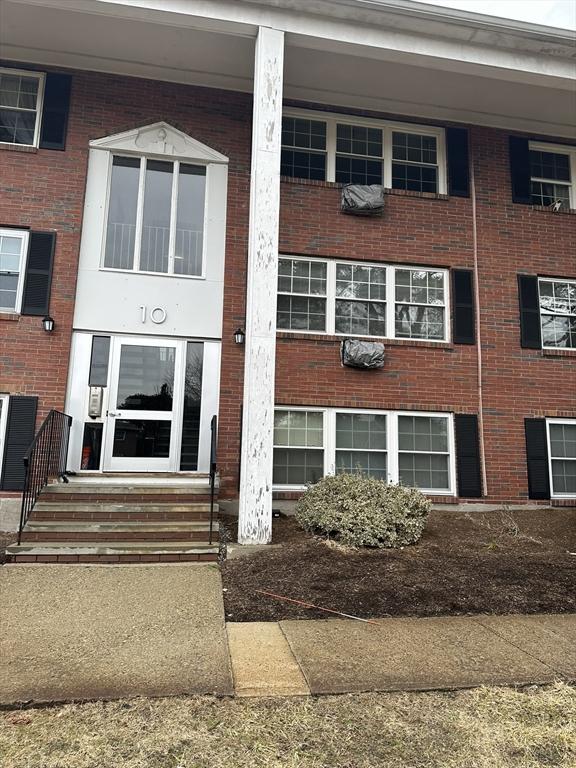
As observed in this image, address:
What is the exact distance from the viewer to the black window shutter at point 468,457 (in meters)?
8.93

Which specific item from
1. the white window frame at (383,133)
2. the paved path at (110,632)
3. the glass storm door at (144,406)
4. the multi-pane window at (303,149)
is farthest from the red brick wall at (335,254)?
the paved path at (110,632)

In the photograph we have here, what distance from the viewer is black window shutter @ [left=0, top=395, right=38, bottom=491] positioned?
7742mm

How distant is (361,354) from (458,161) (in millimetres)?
4314

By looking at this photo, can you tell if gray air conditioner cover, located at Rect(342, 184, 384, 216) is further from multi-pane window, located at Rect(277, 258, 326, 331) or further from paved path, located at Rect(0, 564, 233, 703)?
paved path, located at Rect(0, 564, 233, 703)

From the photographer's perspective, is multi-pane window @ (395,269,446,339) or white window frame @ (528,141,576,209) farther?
white window frame @ (528,141,576,209)

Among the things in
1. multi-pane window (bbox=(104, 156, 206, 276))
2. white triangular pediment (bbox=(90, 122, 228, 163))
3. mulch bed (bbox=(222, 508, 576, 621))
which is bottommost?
mulch bed (bbox=(222, 508, 576, 621))

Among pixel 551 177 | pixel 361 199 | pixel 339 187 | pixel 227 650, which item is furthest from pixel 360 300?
pixel 227 650

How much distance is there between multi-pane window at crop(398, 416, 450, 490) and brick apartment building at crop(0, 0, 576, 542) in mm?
36

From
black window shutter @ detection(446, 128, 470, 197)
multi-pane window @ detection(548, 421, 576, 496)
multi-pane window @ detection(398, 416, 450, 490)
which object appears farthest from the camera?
black window shutter @ detection(446, 128, 470, 197)

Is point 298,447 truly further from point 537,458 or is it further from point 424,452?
point 537,458

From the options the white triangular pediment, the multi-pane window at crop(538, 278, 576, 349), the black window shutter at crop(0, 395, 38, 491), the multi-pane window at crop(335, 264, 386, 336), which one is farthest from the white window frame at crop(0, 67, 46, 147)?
the multi-pane window at crop(538, 278, 576, 349)

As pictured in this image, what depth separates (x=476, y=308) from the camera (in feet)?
31.3

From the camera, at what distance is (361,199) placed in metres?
9.38

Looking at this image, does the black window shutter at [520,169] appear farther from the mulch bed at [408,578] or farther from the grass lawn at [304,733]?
the grass lawn at [304,733]
